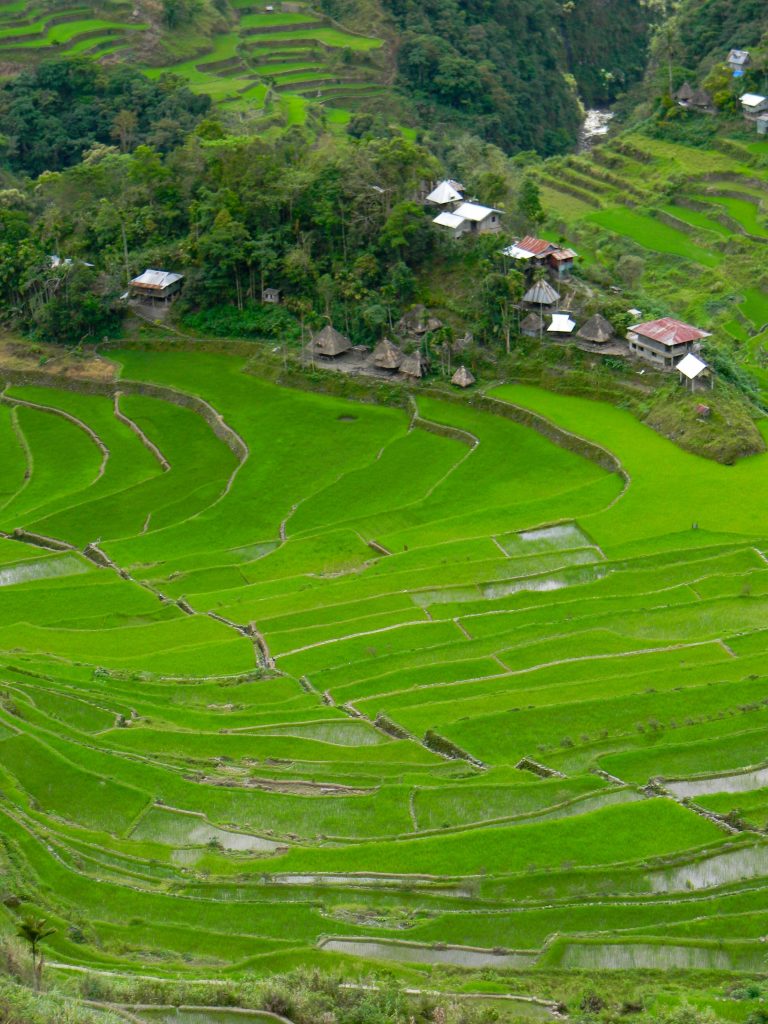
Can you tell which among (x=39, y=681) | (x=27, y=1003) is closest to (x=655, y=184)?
(x=39, y=681)

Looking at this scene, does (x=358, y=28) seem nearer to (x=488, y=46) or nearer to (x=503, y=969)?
(x=488, y=46)

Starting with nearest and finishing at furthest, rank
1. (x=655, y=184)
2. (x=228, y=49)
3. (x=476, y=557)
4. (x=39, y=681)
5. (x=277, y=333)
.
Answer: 1. (x=39, y=681)
2. (x=476, y=557)
3. (x=277, y=333)
4. (x=655, y=184)
5. (x=228, y=49)

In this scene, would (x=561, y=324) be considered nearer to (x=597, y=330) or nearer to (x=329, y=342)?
(x=597, y=330)

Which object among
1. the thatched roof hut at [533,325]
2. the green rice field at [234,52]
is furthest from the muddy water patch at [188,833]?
the green rice field at [234,52]

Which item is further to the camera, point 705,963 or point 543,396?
point 543,396

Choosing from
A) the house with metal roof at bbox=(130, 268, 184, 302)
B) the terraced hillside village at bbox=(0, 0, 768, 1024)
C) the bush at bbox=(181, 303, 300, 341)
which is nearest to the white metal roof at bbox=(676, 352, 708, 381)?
the terraced hillside village at bbox=(0, 0, 768, 1024)

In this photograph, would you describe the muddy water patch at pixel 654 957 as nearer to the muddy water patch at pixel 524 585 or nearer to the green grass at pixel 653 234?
the muddy water patch at pixel 524 585
